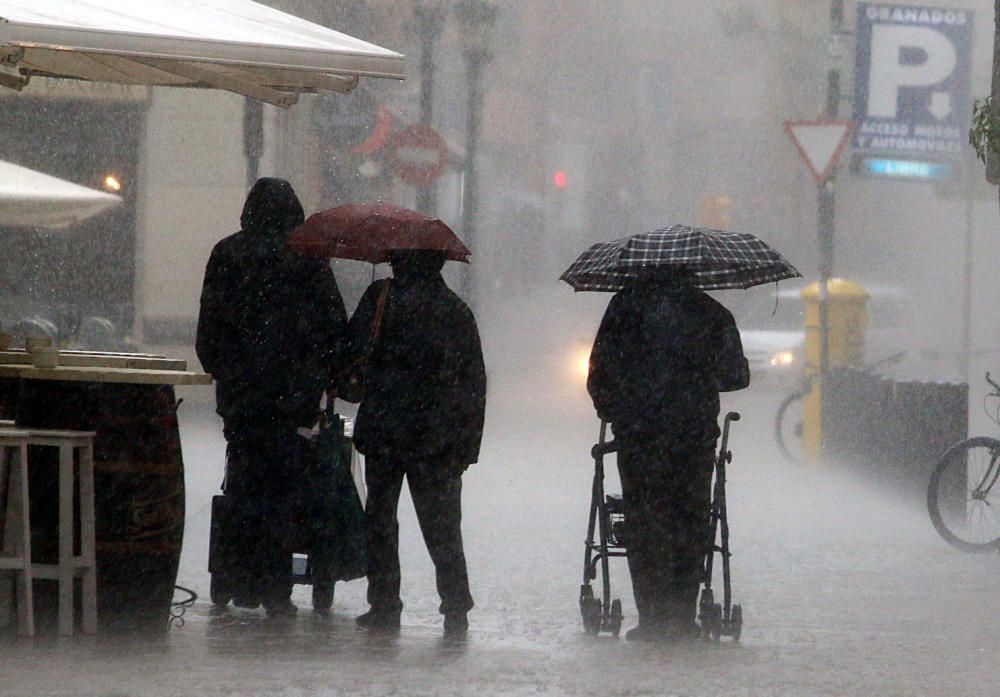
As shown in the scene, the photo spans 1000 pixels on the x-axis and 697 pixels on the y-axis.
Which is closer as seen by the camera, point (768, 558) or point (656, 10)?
point (768, 558)

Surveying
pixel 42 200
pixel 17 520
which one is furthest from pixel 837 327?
pixel 17 520

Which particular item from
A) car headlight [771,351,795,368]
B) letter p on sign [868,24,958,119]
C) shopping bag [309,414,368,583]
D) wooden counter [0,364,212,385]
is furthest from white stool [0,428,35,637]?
car headlight [771,351,795,368]

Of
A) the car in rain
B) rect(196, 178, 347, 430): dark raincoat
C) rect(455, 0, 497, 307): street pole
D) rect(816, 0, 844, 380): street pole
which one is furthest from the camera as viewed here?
the car in rain

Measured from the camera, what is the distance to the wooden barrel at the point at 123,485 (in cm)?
710

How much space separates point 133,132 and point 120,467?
1915 centimetres

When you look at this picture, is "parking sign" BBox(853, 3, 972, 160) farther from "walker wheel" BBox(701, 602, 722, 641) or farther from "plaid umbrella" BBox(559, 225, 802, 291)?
"walker wheel" BBox(701, 602, 722, 641)

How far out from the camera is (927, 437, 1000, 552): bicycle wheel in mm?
10578

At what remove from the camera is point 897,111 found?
16.3 m

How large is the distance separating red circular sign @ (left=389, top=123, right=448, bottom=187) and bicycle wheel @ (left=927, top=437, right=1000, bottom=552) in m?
8.66

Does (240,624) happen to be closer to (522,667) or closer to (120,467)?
(120,467)

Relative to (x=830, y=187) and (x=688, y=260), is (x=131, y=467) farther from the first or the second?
A: (x=830, y=187)

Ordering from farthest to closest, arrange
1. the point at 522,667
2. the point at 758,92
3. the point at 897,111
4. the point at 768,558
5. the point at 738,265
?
the point at 758,92
the point at 897,111
the point at 768,558
the point at 738,265
the point at 522,667

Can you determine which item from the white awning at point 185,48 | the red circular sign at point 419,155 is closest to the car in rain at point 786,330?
the red circular sign at point 419,155

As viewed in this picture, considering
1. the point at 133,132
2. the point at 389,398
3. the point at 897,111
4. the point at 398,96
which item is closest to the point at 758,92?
the point at 398,96
